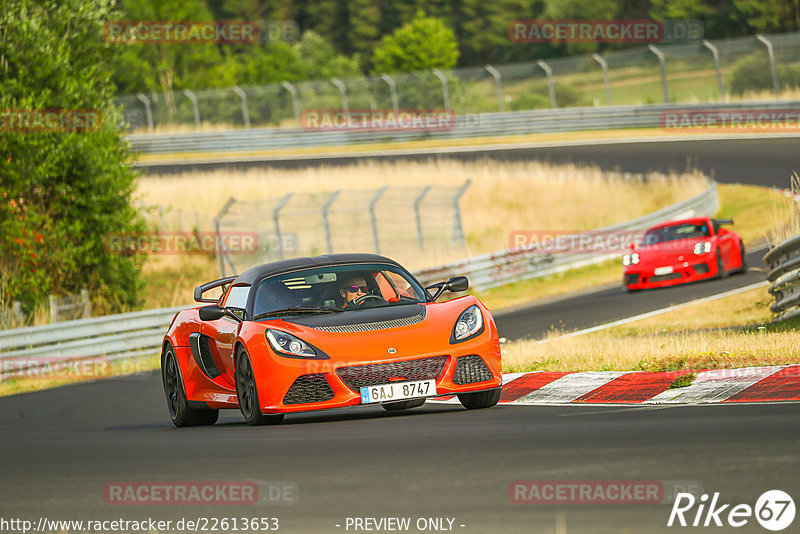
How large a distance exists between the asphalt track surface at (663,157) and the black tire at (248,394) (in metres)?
24.3

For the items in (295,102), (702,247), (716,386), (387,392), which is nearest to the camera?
(387,392)

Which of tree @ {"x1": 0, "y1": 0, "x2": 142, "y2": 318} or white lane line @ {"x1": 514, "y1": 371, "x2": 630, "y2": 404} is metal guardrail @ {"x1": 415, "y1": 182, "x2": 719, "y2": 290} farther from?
white lane line @ {"x1": 514, "y1": 371, "x2": 630, "y2": 404}

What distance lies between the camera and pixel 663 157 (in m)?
38.6

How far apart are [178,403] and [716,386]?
4.77m

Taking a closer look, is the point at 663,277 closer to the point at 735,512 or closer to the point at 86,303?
the point at 86,303

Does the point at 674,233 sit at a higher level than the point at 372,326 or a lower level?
higher

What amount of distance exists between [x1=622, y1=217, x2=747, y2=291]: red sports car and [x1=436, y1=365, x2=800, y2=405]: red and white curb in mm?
11213

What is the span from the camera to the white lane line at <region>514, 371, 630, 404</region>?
990cm

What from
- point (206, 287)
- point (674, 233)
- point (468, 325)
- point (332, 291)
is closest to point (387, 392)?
point (468, 325)

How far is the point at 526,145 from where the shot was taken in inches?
1781

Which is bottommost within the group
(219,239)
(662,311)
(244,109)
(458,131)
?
(662,311)

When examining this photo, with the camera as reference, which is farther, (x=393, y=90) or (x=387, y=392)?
(x=393, y=90)

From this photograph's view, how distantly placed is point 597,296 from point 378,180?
15961 millimetres

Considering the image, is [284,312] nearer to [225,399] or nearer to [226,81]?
[225,399]
